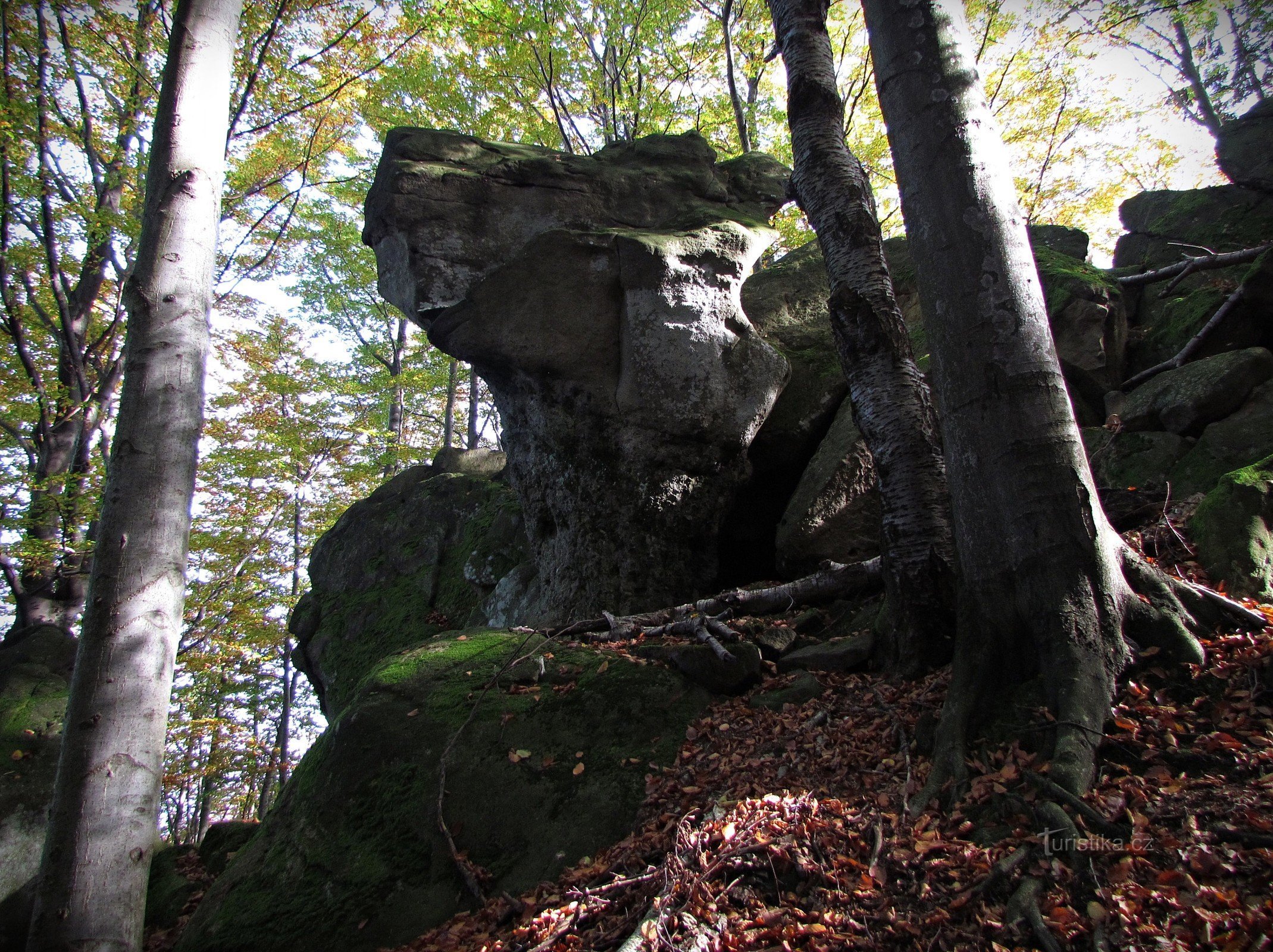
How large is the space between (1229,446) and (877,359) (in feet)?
9.59

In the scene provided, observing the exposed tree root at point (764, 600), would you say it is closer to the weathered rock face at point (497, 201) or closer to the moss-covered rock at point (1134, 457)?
the moss-covered rock at point (1134, 457)

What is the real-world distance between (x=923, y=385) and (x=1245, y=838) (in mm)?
3010

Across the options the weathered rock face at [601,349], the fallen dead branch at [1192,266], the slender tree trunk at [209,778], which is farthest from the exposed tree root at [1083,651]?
the slender tree trunk at [209,778]

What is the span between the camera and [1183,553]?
385cm

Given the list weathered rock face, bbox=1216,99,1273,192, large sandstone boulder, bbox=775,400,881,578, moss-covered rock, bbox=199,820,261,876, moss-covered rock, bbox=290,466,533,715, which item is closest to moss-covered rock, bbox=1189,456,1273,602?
large sandstone boulder, bbox=775,400,881,578

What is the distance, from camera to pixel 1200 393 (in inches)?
217

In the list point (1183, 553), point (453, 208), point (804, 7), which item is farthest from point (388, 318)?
point (1183, 553)

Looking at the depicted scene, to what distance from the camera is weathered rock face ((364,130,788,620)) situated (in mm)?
7492

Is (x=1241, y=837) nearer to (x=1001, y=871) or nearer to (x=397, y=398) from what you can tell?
(x=1001, y=871)

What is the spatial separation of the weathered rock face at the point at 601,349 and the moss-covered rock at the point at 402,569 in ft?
6.16

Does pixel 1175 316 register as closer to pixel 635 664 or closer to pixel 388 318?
pixel 635 664

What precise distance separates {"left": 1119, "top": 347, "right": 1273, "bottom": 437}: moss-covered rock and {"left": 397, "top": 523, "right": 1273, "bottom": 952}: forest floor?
301cm

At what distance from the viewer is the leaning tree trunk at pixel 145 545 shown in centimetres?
294

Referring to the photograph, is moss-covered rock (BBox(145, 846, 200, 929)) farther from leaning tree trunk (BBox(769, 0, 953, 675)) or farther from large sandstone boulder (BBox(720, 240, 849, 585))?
large sandstone boulder (BBox(720, 240, 849, 585))
